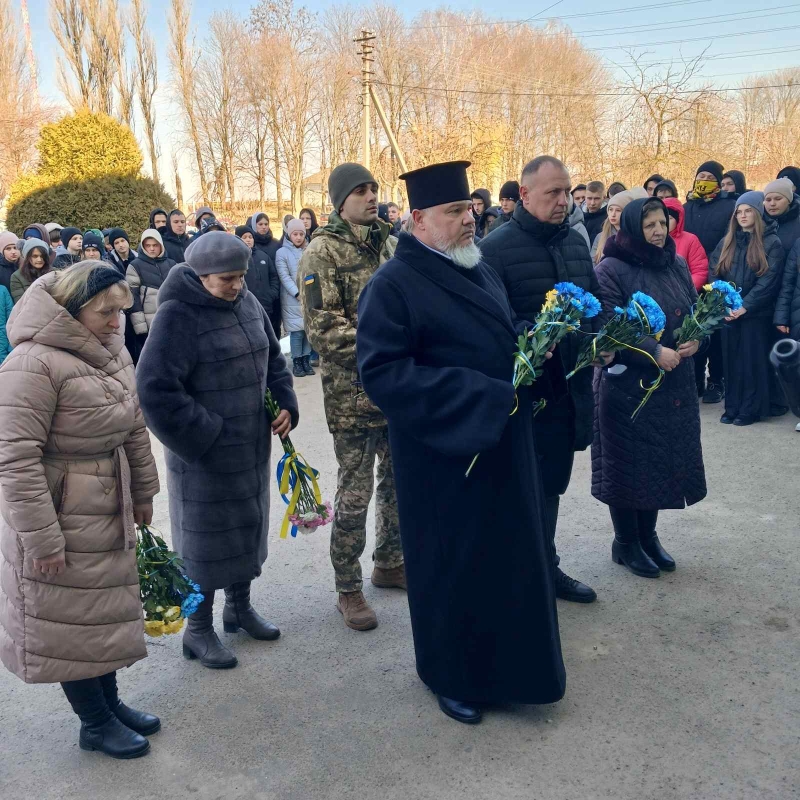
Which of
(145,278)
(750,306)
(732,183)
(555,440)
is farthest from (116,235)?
(555,440)

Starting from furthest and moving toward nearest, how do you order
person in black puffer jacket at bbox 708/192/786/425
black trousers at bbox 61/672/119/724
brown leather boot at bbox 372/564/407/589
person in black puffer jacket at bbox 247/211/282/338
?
person in black puffer jacket at bbox 247/211/282/338, person in black puffer jacket at bbox 708/192/786/425, brown leather boot at bbox 372/564/407/589, black trousers at bbox 61/672/119/724

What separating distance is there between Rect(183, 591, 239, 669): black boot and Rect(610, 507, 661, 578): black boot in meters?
2.21

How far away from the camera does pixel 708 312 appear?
4.35 m

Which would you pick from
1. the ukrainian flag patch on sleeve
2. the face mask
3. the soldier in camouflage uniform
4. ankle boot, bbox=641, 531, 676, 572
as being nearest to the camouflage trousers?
the soldier in camouflage uniform

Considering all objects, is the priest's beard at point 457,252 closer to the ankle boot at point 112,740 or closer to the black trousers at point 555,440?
the black trousers at point 555,440

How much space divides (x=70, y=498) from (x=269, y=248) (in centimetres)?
920

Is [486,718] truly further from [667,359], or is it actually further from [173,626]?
[667,359]

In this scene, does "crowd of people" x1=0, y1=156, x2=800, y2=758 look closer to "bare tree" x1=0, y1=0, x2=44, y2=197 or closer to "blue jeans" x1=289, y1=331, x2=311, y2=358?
"blue jeans" x1=289, y1=331, x2=311, y2=358

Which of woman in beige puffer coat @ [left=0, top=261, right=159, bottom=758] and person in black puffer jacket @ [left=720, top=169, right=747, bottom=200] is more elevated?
person in black puffer jacket @ [left=720, top=169, right=747, bottom=200]

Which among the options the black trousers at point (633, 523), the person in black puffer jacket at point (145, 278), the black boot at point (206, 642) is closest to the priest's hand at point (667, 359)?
the black trousers at point (633, 523)

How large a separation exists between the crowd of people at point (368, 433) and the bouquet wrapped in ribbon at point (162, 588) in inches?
5.1

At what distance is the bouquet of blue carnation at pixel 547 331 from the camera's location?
10.4ft

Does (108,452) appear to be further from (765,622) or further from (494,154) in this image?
(494,154)

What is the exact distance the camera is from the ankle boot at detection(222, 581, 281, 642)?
13.5 ft
